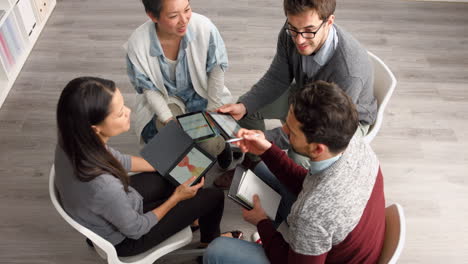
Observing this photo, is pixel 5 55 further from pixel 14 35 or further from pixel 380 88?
pixel 380 88

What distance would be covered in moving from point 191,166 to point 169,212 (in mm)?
244

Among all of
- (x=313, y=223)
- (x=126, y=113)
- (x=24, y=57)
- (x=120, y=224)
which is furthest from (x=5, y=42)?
(x=313, y=223)

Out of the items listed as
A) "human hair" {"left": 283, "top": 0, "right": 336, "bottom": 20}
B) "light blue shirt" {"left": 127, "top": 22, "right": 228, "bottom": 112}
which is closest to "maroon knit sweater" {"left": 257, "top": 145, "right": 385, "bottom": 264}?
"human hair" {"left": 283, "top": 0, "right": 336, "bottom": 20}

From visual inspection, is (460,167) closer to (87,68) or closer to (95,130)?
(95,130)

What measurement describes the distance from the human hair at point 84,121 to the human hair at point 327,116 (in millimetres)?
719

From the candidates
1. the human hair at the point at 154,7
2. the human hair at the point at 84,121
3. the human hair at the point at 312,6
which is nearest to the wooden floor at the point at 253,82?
the human hair at the point at 84,121

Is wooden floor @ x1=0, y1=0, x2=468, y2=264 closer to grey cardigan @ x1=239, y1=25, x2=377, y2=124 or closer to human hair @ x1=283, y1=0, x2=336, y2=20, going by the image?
grey cardigan @ x1=239, y1=25, x2=377, y2=124

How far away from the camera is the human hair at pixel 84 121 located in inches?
57.7

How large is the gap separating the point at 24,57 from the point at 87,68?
542 mm

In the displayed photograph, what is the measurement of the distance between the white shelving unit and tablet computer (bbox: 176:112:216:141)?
5.99 feet

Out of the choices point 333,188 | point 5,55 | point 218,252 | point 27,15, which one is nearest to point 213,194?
point 218,252

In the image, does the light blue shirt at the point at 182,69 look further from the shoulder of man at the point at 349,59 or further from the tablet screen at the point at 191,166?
the shoulder of man at the point at 349,59

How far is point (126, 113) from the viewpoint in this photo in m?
1.71

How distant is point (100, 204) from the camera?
1.56 m
